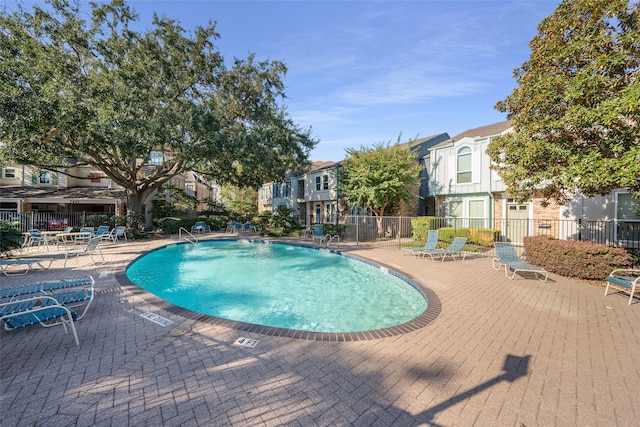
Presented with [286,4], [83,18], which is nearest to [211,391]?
[286,4]

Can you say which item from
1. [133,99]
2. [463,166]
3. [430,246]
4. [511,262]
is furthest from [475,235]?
Answer: [133,99]

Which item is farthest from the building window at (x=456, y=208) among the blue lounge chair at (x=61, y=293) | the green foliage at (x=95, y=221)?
the green foliage at (x=95, y=221)

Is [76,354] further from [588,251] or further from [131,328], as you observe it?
[588,251]

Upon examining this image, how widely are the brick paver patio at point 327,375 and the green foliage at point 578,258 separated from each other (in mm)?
3067

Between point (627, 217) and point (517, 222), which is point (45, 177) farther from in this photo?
point (627, 217)

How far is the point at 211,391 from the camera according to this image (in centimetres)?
296

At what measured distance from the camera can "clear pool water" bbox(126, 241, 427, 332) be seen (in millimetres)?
6641

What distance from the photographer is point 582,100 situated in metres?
7.02

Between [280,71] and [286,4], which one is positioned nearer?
[286,4]

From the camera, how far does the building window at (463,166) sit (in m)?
17.0

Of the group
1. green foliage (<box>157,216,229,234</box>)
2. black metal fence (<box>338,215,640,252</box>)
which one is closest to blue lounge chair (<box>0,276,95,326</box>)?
black metal fence (<box>338,215,640,252</box>)

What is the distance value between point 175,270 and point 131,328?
7127 millimetres

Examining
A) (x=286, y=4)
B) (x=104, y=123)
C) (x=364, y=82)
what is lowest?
(x=104, y=123)

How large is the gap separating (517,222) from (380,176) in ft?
27.0
